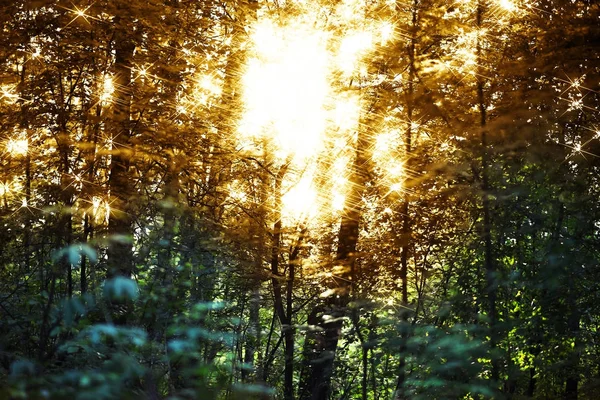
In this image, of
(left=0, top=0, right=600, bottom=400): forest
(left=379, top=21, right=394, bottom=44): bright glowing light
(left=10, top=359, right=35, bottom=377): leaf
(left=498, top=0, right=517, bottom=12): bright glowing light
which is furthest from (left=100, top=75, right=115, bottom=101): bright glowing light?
(left=10, top=359, right=35, bottom=377): leaf

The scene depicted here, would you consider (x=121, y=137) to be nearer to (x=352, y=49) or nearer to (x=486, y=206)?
(x=352, y=49)

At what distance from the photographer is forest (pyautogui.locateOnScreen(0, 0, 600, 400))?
5.71 m

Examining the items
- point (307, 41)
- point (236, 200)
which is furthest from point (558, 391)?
point (307, 41)

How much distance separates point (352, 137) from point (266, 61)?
182 centimetres

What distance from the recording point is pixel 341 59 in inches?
385

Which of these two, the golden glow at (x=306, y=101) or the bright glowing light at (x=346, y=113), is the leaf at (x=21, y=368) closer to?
the golden glow at (x=306, y=101)

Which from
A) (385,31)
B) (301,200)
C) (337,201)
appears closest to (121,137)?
(301,200)

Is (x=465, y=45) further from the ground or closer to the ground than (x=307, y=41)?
closer to the ground

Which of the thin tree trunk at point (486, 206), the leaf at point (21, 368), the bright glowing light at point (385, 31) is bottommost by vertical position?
the leaf at point (21, 368)

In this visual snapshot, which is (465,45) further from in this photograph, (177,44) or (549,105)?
(177,44)

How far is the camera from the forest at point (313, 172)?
225 inches

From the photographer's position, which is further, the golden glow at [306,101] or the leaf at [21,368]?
the golden glow at [306,101]

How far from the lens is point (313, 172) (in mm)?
10195

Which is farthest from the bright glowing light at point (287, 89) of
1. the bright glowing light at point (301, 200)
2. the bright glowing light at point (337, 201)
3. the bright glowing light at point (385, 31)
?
the bright glowing light at point (385, 31)
